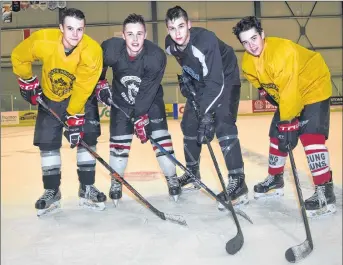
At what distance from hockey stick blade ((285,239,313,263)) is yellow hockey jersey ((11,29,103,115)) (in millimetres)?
1126

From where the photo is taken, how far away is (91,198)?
219 cm

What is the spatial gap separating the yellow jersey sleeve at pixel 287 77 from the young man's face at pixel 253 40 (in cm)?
8

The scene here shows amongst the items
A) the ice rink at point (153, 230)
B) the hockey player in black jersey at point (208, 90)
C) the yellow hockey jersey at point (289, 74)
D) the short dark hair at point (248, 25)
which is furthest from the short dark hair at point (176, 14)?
the ice rink at point (153, 230)

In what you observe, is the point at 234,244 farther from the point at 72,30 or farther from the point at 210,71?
the point at 72,30

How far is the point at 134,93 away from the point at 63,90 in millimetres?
352

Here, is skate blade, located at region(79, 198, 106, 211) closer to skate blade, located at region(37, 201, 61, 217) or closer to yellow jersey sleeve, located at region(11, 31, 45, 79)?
skate blade, located at region(37, 201, 61, 217)

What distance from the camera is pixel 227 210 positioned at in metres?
1.96

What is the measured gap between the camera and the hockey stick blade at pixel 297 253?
137 cm

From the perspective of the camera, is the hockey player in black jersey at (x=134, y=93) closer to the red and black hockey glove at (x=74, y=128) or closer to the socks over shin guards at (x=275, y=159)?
the red and black hockey glove at (x=74, y=128)

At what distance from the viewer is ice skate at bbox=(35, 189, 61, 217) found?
204cm

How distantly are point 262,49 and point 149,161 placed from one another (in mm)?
1787

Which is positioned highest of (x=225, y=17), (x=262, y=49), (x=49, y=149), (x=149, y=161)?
(x=225, y=17)

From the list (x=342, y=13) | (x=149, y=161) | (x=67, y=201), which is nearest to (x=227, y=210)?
(x=67, y=201)

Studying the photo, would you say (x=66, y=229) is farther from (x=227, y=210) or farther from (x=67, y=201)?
(x=227, y=210)
